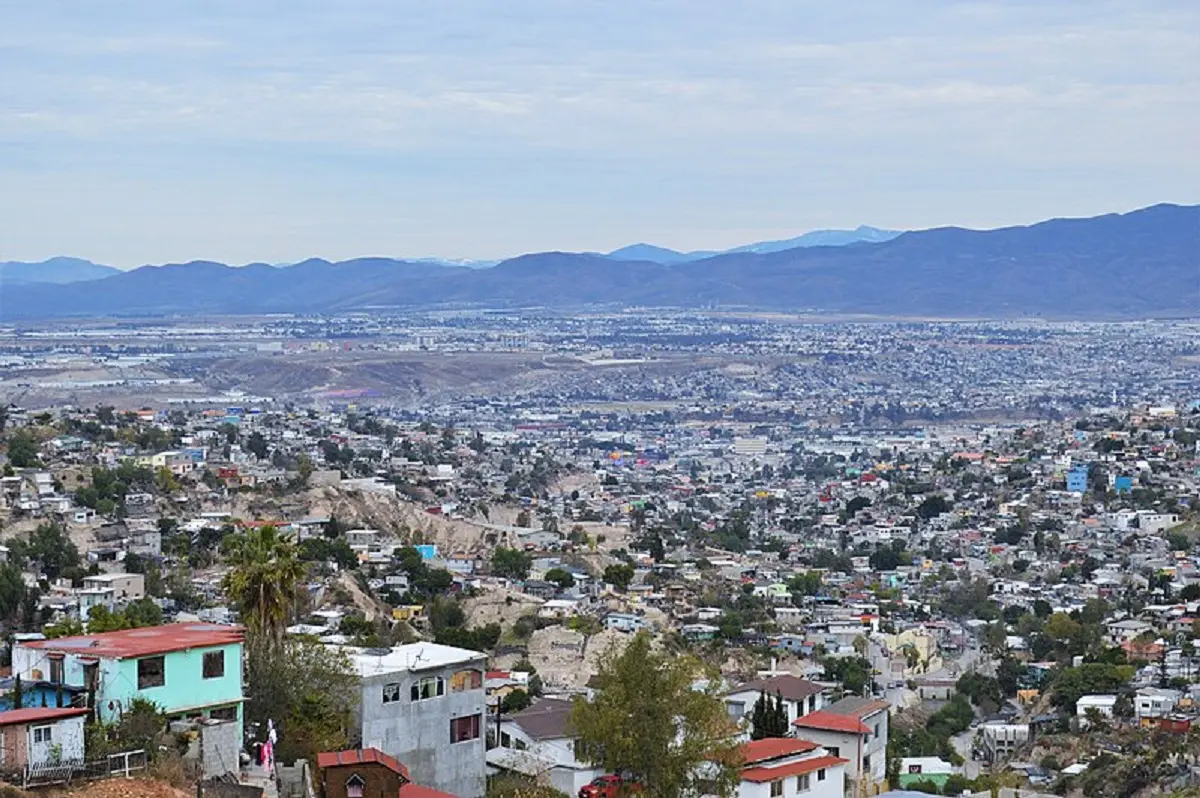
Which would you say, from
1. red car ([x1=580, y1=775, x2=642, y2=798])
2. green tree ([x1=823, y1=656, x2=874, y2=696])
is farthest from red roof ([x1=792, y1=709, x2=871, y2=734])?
green tree ([x1=823, y1=656, x2=874, y2=696])

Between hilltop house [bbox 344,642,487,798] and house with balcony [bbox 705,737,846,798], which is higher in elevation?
hilltop house [bbox 344,642,487,798]

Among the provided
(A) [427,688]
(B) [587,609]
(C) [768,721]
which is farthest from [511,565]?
(A) [427,688]

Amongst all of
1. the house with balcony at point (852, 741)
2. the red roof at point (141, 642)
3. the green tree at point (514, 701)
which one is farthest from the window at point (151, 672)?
the house with balcony at point (852, 741)

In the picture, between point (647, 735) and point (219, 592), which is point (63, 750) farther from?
point (219, 592)

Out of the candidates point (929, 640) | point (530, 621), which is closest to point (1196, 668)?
point (929, 640)

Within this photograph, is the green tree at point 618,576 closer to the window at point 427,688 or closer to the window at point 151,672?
the window at point 427,688

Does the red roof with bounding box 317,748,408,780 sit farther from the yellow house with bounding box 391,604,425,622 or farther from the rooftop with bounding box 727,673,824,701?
the yellow house with bounding box 391,604,425,622

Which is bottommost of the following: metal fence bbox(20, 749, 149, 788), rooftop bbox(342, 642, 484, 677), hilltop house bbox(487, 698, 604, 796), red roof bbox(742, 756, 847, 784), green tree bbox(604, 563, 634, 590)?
green tree bbox(604, 563, 634, 590)
